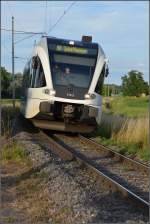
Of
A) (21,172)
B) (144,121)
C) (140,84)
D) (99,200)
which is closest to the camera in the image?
(99,200)

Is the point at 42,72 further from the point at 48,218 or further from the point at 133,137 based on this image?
the point at 48,218

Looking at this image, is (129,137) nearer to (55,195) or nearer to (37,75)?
(37,75)

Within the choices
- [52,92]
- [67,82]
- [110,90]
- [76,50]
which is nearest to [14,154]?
[52,92]

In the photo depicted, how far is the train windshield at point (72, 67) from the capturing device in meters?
20.0

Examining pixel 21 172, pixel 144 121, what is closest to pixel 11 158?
pixel 21 172

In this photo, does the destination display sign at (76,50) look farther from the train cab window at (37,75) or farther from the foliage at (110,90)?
the foliage at (110,90)

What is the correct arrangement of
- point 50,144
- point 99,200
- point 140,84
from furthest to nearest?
point 140,84 → point 50,144 → point 99,200

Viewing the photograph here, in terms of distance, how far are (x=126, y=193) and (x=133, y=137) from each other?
10613 millimetres

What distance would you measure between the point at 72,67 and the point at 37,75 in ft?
4.54

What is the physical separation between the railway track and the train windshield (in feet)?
7.22

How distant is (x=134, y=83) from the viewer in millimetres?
99000

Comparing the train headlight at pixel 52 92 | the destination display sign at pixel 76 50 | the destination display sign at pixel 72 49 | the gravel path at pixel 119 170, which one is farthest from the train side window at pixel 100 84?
the gravel path at pixel 119 170

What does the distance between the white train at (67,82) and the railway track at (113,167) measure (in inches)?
41.7

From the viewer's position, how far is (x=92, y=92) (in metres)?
19.9
